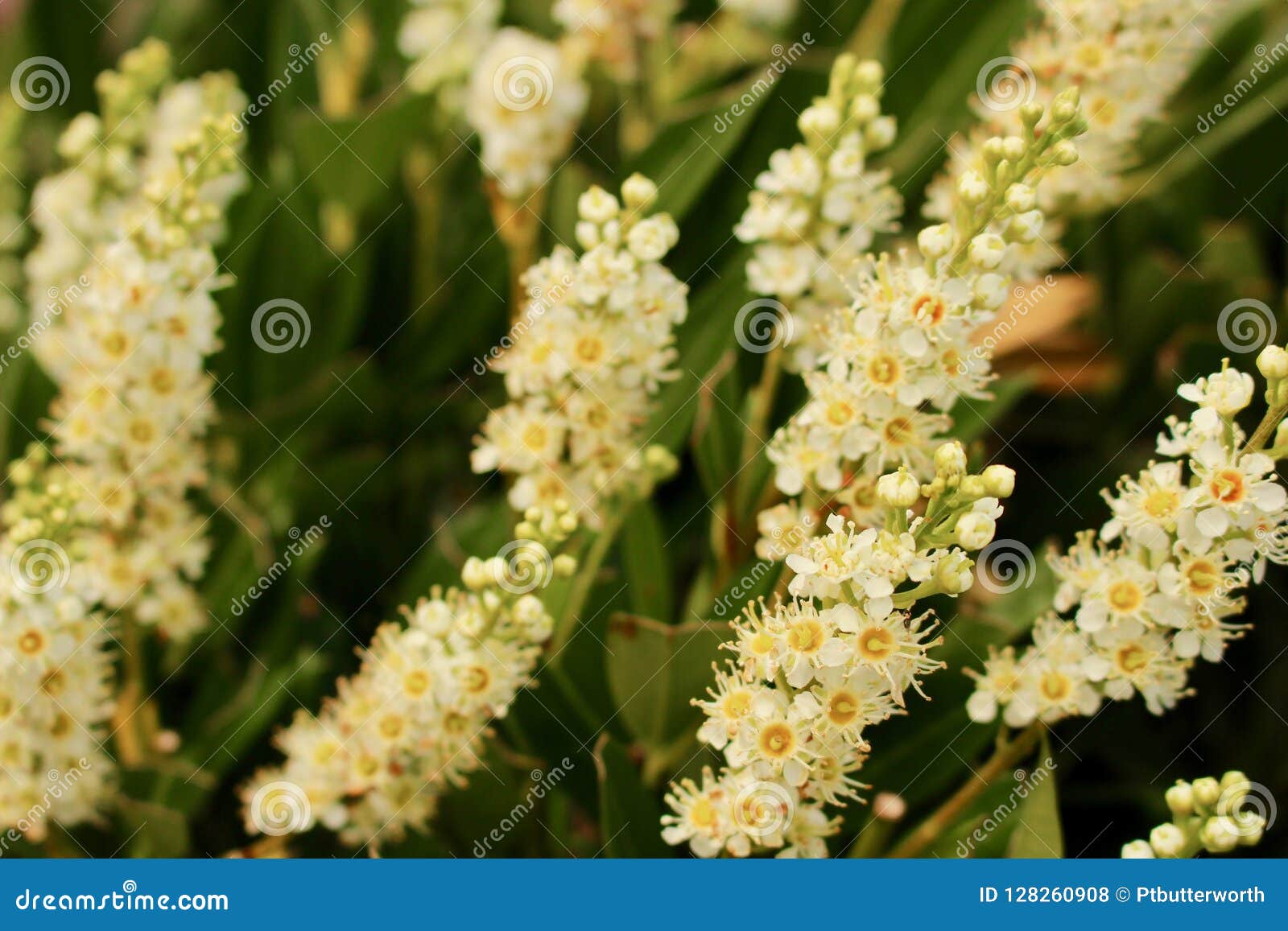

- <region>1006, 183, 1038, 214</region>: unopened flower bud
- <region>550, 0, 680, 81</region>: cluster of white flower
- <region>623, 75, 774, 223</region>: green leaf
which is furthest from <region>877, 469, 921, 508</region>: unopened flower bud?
<region>550, 0, 680, 81</region>: cluster of white flower

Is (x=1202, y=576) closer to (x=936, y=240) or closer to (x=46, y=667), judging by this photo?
(x=936, y=240)

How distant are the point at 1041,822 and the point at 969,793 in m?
0.08

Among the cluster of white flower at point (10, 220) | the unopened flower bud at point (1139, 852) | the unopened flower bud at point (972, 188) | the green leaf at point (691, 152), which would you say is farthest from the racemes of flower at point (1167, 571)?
the cluster of white flower at point (10, 220)

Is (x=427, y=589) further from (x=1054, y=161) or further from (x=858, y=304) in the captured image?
(x=1054, y=161)

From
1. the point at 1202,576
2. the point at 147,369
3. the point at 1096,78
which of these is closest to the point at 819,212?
the point at 1096,78

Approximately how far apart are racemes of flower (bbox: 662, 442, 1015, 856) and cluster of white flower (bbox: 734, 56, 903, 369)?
0.89ft

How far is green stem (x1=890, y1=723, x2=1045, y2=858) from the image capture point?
0.92m

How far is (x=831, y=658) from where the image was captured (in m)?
0.73

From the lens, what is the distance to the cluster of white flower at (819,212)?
3.22ft

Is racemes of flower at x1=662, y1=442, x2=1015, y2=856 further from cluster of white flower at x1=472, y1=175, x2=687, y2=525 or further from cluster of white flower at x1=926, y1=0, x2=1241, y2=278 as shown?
cluster of white flower at x1=926, y1=0, x2=1241, y2=278

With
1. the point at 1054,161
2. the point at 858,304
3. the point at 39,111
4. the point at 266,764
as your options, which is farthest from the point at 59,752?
the point at 39,111

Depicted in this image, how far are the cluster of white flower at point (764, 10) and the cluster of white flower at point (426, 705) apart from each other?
0.87 meters

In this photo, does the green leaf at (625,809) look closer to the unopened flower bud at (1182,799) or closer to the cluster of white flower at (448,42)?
the unopened flower bud at (1182,799)

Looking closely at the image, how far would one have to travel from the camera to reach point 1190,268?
1396 millimetres
